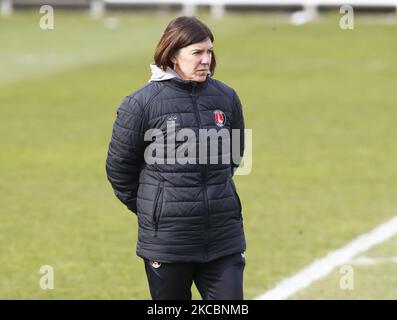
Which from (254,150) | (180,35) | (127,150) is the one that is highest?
(254,150)

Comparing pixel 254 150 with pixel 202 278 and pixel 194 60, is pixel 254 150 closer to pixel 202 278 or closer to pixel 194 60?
pixel 202 278

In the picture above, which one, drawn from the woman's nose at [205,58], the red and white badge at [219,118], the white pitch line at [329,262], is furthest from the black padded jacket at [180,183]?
the white pitch line at [329,262]

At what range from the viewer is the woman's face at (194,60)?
6461mm

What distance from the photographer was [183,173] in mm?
6492

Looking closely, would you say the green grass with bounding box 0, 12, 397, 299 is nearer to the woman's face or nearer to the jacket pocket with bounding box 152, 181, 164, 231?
the jacket pocket with bounding box 152, 181, 164, 231

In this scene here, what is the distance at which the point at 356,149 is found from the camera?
54.3 feet

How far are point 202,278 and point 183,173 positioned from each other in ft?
2.05

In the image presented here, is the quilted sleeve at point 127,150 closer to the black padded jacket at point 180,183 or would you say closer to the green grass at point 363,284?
the black padded jacket at point 180,183

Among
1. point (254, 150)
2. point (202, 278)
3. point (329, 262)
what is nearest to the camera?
point (202, 278)

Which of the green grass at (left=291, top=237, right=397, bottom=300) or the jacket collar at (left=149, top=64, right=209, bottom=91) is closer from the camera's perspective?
the jacket collar at (left=149, top=64, right=209, bottom=91)

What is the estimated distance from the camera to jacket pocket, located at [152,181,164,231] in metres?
6.52

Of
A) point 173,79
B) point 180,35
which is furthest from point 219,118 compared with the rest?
point 180,35

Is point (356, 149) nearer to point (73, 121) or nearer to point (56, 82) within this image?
point (73, 121)

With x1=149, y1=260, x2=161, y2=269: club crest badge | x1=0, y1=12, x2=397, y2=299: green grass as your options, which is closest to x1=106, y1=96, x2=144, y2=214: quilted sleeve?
x1=149, y1=260, x2=161, y2=269: club crest badge
